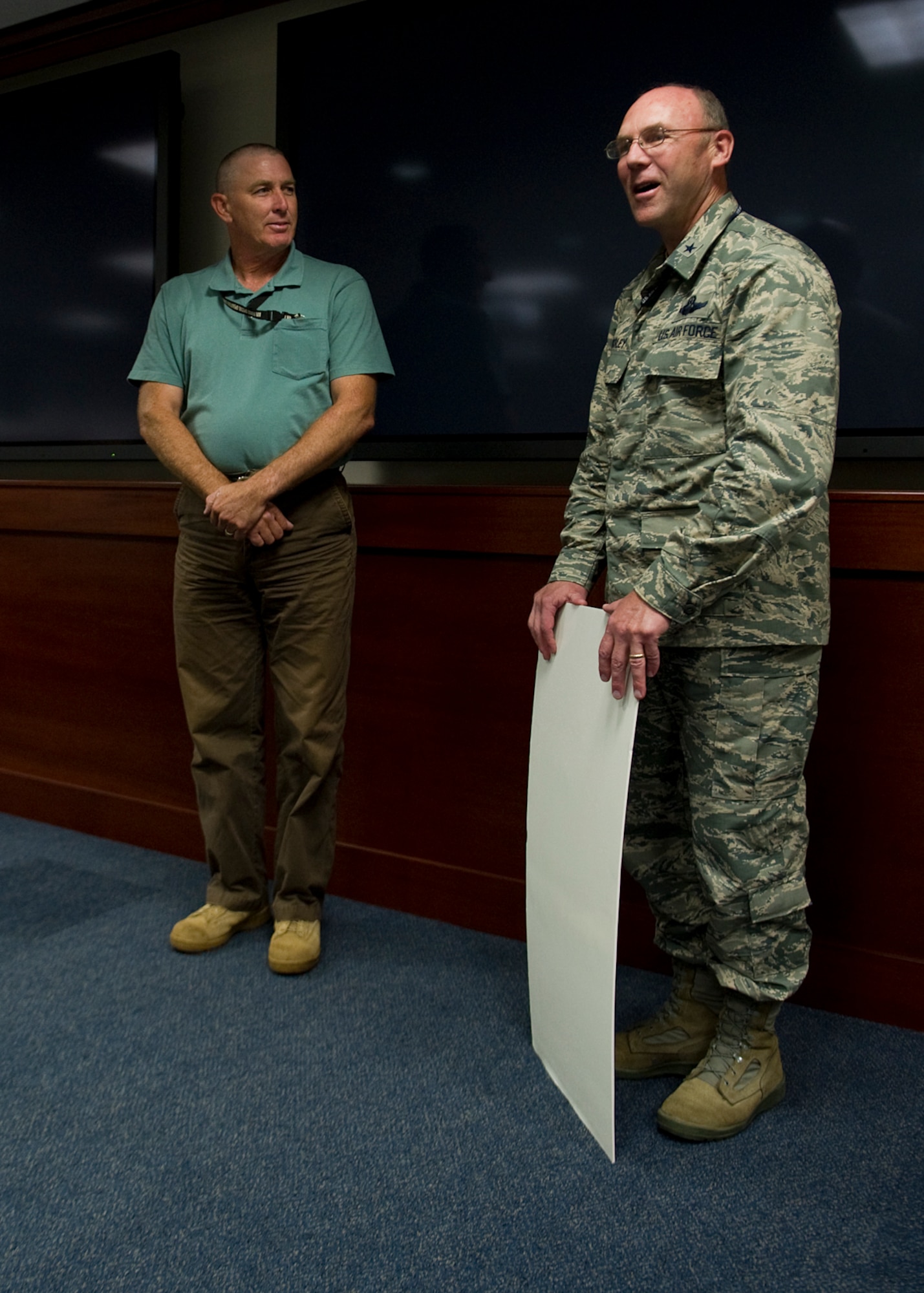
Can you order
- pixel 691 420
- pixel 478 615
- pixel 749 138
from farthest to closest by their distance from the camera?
pixel 478 615
pixel 749 138
pixel 691 420

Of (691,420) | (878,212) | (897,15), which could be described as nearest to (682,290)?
(691,420)

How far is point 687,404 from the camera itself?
1511 millimetres

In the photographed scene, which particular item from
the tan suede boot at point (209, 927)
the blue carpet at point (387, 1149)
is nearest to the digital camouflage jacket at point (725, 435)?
the blue carpet at point (387, 1149)

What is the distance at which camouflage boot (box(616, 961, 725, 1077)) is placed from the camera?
1732 mm

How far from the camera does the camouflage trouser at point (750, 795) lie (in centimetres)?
153

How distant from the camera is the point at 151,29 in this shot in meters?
3.02

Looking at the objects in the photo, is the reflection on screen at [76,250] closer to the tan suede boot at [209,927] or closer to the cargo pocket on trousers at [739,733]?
the tan suede boot at [209,927]

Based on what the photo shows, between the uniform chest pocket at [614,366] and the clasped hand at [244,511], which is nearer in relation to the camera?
the uniform chest pocket at [614,366]

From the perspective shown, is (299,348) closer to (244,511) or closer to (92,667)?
(244,511)

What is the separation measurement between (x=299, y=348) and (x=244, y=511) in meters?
0.38

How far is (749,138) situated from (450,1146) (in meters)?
1.93

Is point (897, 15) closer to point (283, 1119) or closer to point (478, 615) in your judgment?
point (478, 615)

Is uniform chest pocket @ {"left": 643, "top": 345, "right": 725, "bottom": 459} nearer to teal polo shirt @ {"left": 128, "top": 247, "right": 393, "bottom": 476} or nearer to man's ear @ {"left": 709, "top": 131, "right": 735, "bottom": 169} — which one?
man's ear @ {"left": 709, "top": 131, "right": 735, "bottom": 169}

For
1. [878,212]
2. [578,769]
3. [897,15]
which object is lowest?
[578,769]
